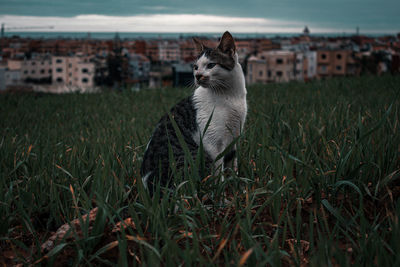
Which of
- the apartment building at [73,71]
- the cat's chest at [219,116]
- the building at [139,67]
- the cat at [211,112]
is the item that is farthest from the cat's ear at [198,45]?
the building at [139,67]

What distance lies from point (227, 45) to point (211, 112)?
0.63m

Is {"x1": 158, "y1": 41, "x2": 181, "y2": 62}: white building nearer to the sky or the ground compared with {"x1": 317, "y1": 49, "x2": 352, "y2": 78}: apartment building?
nearer to the sky

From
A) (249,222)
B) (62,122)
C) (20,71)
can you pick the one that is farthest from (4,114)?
(20,71)

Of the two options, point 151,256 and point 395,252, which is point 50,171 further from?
point 395,252

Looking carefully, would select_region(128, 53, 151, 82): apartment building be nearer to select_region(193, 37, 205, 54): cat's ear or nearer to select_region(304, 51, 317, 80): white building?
select_region(304, 51, 317, 80): white building

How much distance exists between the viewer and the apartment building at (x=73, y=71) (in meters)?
67.4

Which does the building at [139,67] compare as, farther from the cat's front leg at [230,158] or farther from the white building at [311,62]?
the cat's front leg at [230,158]

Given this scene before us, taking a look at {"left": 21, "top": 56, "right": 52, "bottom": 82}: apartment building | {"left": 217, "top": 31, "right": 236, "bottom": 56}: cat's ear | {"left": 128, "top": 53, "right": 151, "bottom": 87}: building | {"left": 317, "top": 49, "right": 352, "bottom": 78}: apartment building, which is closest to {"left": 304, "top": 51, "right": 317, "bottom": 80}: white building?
{"left": 317, "top": 49, "right": 352, "bottom": 78}: apartment building

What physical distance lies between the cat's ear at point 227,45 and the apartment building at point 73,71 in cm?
6589

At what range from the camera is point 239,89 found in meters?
3.18

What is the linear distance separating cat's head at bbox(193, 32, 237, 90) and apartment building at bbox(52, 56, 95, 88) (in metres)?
65.9

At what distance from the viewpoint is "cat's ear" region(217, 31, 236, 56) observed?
3025 mm

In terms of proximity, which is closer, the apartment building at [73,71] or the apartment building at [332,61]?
the apartment building at [332,61]

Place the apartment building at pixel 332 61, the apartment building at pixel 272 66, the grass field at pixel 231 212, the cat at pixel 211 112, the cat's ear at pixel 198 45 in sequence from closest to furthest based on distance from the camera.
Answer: the grass field at pixel 231 212
the cat at pixel 211 112
the cat's ear at pixel 198 45
the apartment building at pixel 332 61
the apartment building at pixel 272 66
